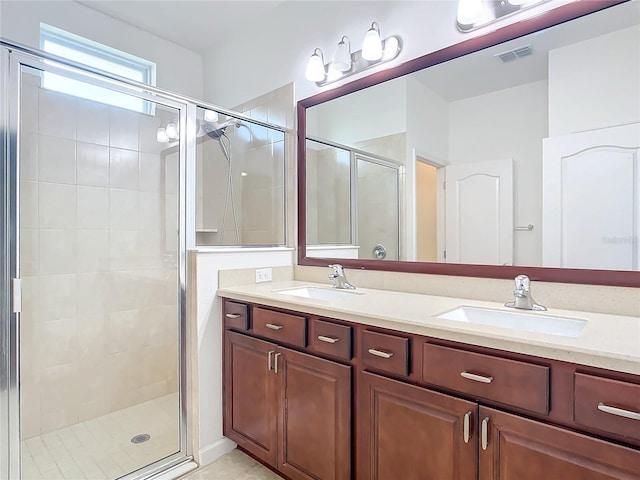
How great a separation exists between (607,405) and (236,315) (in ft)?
4.94

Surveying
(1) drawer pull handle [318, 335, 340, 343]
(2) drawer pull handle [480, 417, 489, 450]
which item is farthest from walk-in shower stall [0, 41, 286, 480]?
(2) drawer pull handle [480, 417, 489, 450]

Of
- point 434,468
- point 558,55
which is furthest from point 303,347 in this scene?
point 558,55

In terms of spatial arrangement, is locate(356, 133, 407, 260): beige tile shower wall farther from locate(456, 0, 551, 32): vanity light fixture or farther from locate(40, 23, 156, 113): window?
locate(40, 23, 156, 113): window

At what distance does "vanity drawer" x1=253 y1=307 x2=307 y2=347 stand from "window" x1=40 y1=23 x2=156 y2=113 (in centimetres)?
132

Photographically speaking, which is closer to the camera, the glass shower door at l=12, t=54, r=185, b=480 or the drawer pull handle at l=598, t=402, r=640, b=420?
the drawer pull handle at l=598, t=402, r=640, b=420

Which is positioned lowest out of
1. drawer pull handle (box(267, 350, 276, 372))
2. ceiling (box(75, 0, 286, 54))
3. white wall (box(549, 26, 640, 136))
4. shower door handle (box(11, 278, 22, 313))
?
drawer pull handle (box(267, 350, 276, 372))

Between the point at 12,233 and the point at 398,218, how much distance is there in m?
1.74

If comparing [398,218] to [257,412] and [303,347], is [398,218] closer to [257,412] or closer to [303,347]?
[303,347]

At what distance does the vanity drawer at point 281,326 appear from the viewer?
1.55 metres

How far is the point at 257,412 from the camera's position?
5.81 ft

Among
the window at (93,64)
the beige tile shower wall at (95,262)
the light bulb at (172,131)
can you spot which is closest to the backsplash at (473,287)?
the beige tile shower wall at (95,262)

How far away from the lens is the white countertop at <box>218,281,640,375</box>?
0.88 metres

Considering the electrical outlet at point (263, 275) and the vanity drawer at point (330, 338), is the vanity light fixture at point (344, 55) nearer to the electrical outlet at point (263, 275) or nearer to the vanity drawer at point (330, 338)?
the electrical outlet at point (263, 275)

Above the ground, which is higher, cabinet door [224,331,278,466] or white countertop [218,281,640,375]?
white countertop [218,281,640,375]
